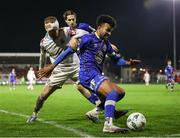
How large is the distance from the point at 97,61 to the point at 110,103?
1000 mm

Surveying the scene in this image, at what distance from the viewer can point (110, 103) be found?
7.99 meters

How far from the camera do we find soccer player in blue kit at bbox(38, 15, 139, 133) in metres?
8.05

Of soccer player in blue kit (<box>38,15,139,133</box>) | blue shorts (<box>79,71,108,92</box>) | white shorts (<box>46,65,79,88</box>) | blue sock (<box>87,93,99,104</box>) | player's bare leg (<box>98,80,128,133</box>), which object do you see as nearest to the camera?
player's bare leg (<box>98,80,128,133</box>)

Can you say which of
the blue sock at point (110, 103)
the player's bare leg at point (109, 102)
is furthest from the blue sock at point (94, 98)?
the blue sock at point (110, 103)

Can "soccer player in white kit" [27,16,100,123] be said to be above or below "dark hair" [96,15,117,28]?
below

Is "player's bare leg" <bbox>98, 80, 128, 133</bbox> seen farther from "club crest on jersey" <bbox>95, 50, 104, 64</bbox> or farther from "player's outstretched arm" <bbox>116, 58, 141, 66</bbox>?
"player's outstretched arm" <bbox>116, 58, 141, 66</bbox>

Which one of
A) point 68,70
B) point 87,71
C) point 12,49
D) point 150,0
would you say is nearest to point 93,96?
point 68,70

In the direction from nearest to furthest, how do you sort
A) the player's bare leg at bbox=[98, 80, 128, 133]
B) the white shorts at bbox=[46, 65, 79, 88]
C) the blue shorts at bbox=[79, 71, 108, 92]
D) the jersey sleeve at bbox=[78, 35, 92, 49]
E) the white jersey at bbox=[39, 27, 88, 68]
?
1. the player's bare leg at bbox=[98, 80, 128, 133]
2. the blue shorts at bbox=[79, 71, 108, 92]
3. the jersey sleeve at bbox=[78, 35, 92, 49]
4. the white jersey at bbox=[39, 27, 88, 68]
5. the white shorts at bbox=[46, 65, 79, 88]

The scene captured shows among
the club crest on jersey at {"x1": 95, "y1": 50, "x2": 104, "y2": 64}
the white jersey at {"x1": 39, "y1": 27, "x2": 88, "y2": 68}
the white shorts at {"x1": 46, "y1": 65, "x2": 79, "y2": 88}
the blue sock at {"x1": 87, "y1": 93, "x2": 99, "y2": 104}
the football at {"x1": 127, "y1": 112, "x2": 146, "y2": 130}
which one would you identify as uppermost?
the white jersey at {"x1": 39, "y1": 27, "x2": 88, "y2": 68}

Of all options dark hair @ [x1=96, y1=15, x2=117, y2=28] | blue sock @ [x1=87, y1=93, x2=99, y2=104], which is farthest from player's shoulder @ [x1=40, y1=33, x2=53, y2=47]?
dark hair @ [x1=96, y1=15, x2=117, y2=28]

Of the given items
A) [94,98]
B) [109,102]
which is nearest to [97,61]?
[109,102]

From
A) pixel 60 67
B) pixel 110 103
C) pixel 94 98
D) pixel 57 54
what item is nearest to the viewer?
pixel 110 103

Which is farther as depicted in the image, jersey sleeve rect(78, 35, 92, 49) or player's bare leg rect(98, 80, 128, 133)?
jersey sleeve rect(78, 35, 92, 49)

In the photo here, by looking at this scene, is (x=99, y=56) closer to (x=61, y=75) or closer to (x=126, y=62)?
(x=126, y=62)
